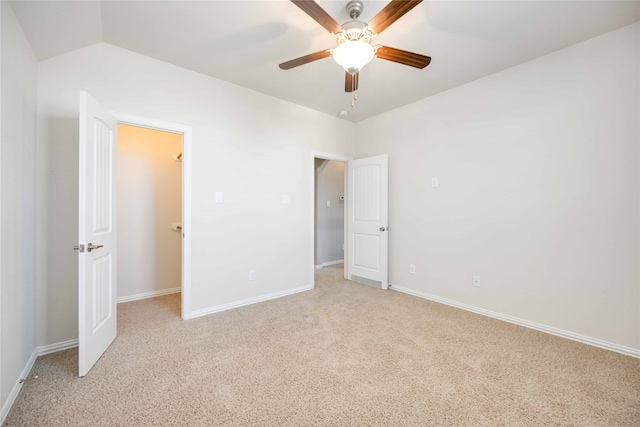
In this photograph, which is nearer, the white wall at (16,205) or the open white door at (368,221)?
the white wall at (16,205)

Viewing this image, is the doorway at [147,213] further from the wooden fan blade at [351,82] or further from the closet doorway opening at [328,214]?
the closet doorway opening at [328,214]

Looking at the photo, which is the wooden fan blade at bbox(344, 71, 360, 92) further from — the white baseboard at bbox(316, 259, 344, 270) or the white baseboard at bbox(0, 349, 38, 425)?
the white baseboard at bbox(316, 259, 344, 270)

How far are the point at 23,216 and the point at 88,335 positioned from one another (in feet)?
3.00

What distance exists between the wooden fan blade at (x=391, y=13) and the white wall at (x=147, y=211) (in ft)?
9.83

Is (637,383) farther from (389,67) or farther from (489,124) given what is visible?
(389,67)

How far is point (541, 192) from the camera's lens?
245 cm

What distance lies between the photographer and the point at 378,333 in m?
2.38

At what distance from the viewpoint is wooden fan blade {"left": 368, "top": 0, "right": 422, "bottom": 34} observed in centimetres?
133

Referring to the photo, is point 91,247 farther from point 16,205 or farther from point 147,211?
point 147,211

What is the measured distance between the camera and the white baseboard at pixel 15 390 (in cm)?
140

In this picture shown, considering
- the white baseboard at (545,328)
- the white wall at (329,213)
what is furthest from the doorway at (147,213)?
the white baseboard at (545,328)

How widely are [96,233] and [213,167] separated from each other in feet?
4.03

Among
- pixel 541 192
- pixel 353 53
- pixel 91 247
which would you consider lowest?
pixel 91 247

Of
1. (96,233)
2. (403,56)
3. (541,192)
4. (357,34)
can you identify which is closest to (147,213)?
(96,233)
